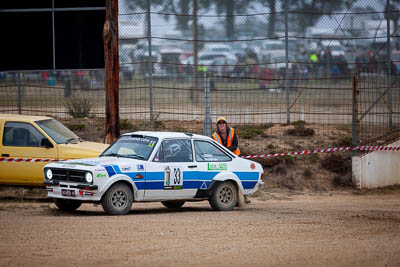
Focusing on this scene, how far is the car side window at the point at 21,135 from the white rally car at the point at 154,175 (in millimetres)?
2165

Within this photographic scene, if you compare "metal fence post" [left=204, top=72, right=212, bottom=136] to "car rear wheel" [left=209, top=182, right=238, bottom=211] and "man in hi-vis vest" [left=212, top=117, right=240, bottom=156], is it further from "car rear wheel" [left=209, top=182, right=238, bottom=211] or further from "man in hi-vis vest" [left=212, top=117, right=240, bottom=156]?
"car rear wheel" [left=209, top=182, right=238, bottom=211]

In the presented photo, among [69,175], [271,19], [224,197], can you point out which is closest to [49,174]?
[69,175]

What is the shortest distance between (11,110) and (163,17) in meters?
5.41

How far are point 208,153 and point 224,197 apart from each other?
88 centimetres

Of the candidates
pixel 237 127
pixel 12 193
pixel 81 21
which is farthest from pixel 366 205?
pixel 81 21

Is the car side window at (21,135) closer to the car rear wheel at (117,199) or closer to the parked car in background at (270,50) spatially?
the car rear wheel at (117,199)

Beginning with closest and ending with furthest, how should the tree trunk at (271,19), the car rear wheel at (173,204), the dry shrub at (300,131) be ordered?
1. the car rear wheel at (173,204)
2. the dry shrub at (300,131)
3. the tree trunk at (271,19)

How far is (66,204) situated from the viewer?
11.9 m

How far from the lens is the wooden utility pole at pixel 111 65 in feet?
53.0

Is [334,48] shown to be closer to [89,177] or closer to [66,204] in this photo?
[66,204]

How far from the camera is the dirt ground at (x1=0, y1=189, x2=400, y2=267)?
793 cm

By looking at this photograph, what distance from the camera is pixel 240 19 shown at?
2280 cm

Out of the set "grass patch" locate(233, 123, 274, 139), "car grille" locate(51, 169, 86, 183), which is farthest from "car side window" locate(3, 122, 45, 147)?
"grass patch" locate(233, 123, 274, 139)

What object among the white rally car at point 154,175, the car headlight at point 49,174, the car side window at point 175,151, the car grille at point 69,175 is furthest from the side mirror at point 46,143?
the car side window at point 175,151
